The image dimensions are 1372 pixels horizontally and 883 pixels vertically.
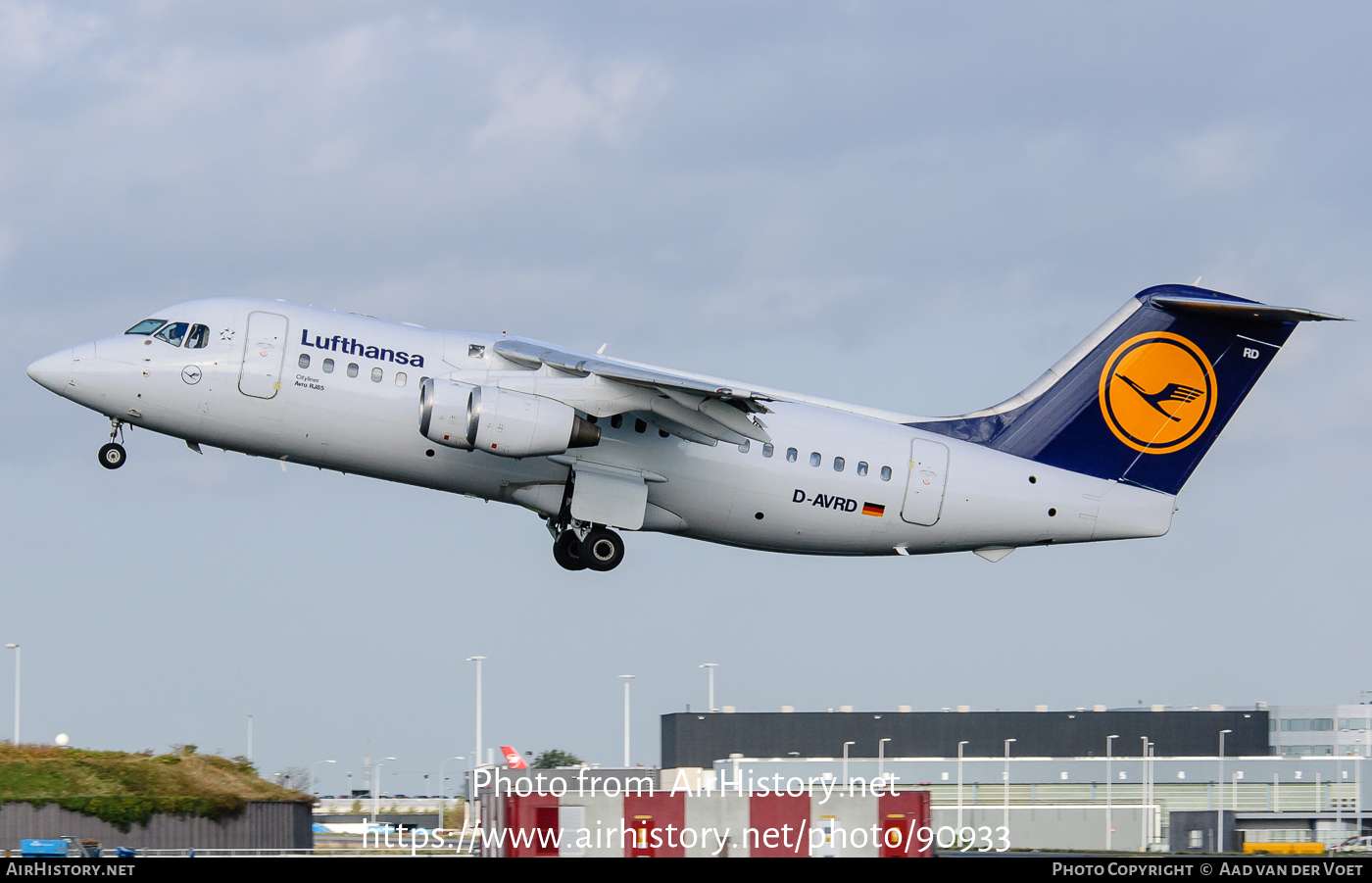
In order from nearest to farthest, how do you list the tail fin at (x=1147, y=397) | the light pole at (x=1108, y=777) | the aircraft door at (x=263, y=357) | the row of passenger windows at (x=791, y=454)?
the aircraft door at (x=263, y=357), the row of passenger windows at (x=791, y=454), the tail fin at (x=1147, y=397), the light pole at (x=1108, y=777)

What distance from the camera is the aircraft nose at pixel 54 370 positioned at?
928 inches

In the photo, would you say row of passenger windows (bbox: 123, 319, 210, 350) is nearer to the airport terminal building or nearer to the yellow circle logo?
the yellow circle logo

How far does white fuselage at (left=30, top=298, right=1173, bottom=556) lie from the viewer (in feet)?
76.9

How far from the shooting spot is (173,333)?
2372 centimetres

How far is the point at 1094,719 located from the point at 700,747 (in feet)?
41.5

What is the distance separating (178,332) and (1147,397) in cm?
1573

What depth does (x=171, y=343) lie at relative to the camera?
23641 mm

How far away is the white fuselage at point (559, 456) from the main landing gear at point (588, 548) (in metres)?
0.68

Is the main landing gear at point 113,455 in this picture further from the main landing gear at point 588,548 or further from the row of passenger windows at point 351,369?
the main landing gear at point 588,548

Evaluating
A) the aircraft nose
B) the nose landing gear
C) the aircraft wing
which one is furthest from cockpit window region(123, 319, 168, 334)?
the nose landing gear

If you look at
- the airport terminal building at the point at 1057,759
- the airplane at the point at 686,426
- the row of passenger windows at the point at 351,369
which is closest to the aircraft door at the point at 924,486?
the airplane at the point at 686,426

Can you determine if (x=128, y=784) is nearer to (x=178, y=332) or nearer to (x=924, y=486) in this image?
(x=178, y=332)

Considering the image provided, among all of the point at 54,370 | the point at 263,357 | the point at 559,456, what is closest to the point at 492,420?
the point at 559,456
